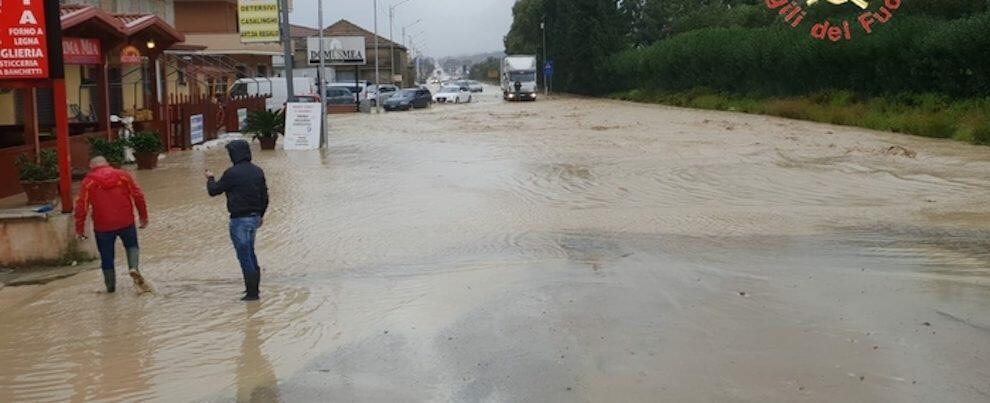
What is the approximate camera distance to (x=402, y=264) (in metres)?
11.6

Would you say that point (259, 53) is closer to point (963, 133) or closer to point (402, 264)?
point (963, 133)

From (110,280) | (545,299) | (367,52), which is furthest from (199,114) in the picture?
(367,52)

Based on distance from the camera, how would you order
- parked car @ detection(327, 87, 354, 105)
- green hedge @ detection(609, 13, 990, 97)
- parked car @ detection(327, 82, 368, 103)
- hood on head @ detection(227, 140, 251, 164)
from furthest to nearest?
1. parked car @ detection(327, 82, 368, 103)
2. parked car @ detection(327, 87, 354, 105)
3. green hedge @ detection(609, 13, 990, 97)
4. hood on head @ detection(227, 140, 251, 164)

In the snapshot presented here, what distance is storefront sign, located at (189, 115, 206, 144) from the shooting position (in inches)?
1119

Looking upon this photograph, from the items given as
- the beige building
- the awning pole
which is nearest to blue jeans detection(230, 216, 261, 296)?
the awning pole

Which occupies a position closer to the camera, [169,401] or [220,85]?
[169,401]

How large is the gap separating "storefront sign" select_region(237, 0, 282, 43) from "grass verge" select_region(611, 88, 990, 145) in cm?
1857

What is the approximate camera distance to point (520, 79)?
70500 mm

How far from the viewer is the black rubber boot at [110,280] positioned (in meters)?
9.93

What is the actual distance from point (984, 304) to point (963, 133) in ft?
71.1

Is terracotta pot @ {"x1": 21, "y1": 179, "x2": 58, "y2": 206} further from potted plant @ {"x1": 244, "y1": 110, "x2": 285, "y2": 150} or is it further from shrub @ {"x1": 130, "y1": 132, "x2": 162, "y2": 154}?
potted plant @ {"x1": 244, "y1": 110, "x2": 285, "y2": 150}

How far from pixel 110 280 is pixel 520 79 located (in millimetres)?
61383

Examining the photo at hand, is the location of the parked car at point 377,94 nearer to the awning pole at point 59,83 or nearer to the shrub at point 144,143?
the shrub at point 144,143

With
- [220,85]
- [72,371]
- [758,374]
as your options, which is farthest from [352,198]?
[220,85]
